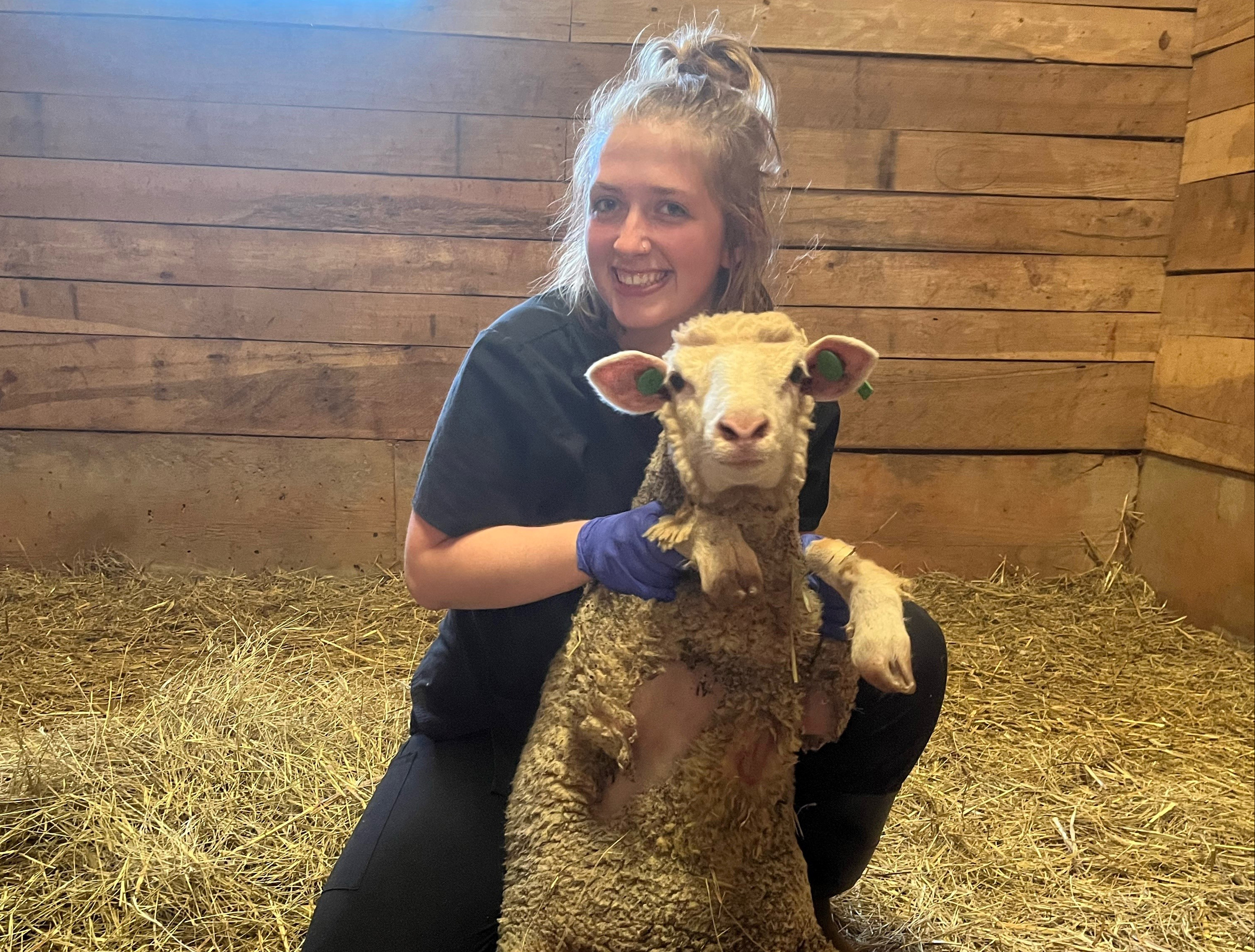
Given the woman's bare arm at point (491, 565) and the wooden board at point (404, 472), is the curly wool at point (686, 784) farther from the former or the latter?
the wooden board at point (404, 472)

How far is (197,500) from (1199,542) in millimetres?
3736

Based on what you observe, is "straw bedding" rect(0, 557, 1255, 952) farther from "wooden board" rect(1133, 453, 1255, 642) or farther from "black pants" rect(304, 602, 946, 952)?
"black pants" rect(304, 602, 946, 952)

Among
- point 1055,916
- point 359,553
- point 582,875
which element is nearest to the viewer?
point 582,875

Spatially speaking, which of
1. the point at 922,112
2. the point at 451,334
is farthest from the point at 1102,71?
the point at 451,334

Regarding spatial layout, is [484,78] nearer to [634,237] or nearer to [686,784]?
[634,237]

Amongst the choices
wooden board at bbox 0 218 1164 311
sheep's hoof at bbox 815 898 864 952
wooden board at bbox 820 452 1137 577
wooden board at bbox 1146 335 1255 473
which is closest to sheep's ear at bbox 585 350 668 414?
sheep's hoof at bbox 815 898 864 952

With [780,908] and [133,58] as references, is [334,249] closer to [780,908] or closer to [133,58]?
[133,58]

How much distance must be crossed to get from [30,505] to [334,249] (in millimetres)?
1501

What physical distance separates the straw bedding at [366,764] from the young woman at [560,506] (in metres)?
0.40

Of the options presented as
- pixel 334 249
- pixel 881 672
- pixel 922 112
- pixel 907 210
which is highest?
pixel 922 112

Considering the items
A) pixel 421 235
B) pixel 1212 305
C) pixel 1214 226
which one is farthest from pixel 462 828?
pixel 1214 226

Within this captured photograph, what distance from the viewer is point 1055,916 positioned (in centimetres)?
186

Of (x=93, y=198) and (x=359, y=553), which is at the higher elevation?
(x=93, y=198)

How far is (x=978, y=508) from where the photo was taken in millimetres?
3465
